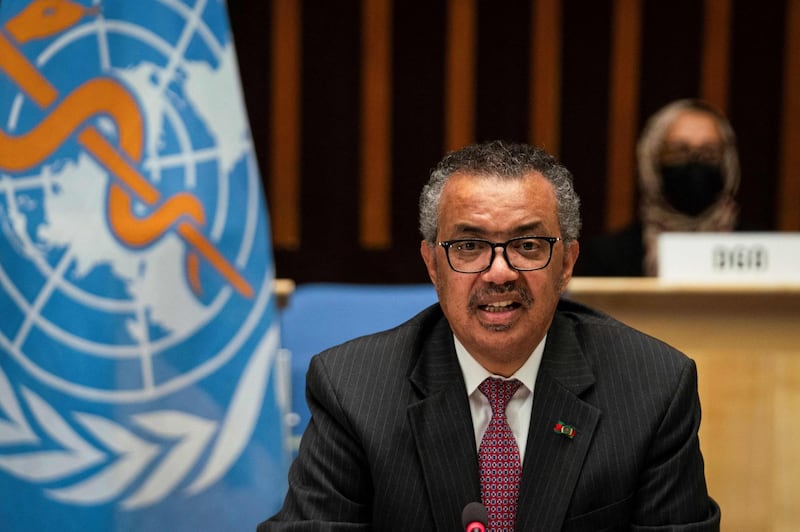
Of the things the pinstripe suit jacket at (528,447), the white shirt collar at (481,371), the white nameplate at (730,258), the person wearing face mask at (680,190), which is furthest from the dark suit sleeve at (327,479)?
the person wearing face mask at (680,190)

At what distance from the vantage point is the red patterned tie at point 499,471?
1.65 m

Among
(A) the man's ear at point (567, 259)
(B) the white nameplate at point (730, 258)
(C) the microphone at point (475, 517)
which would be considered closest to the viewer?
(C) the microphone at point (475, 517)

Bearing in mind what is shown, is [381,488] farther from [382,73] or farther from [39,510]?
[382,73]

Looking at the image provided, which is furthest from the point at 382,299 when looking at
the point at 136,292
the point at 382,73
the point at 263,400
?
the point at 382,73

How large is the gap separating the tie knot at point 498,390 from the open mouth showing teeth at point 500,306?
0.16 m

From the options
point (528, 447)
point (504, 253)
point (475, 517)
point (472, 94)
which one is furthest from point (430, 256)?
point (472, 94)

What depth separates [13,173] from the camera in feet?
7.95

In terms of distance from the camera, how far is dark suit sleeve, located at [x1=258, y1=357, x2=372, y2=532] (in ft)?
5.34

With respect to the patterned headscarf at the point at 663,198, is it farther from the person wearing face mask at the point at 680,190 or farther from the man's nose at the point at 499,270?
the man's nose at the point at 499,270

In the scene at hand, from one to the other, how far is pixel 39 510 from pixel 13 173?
0.85m

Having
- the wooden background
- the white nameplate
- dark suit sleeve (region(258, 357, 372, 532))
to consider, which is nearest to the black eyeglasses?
dark suit sleeve (region(258, 357, 372, 532))

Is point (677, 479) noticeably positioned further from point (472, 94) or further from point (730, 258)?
point (472, 94)

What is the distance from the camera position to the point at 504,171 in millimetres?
1618

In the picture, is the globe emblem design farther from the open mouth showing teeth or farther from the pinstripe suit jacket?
the open mouth showing teeth
